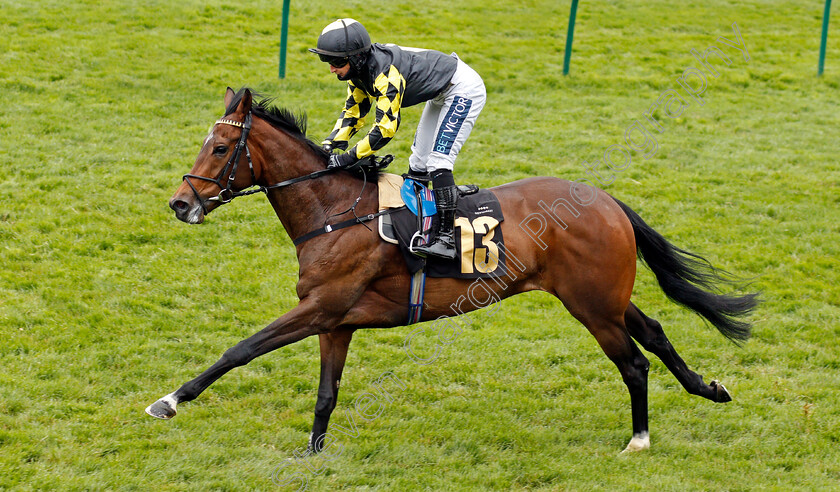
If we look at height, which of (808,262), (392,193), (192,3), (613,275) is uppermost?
(192,3)

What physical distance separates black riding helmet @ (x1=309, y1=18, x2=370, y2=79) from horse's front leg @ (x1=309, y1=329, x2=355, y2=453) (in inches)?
74.0

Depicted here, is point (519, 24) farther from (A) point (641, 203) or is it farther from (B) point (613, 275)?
(B) point (613, 275)

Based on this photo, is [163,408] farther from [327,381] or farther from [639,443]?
[639,443]

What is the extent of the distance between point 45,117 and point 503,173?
631 cm

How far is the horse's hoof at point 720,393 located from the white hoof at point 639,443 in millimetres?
714

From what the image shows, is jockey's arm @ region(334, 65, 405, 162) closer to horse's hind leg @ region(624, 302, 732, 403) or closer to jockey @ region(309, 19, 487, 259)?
jockey @ region(309, 19, 487, 259)

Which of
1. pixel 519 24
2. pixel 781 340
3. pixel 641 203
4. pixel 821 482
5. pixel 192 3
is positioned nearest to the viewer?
pixel 821 482

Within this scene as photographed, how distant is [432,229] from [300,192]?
0.92 metres

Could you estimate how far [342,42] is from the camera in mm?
5117

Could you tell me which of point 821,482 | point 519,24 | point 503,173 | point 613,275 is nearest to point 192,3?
point 519,24

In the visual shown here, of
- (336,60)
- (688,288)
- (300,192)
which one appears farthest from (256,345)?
(688,288)

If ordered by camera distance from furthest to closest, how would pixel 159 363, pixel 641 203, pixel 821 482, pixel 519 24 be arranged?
pixel 519 24, pixel 641 203, pixel 159 363, pixel 821 482

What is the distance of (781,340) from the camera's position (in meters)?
7.43

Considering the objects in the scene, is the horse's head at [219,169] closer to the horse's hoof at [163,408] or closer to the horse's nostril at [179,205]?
the horse's nostril at [179,205]
